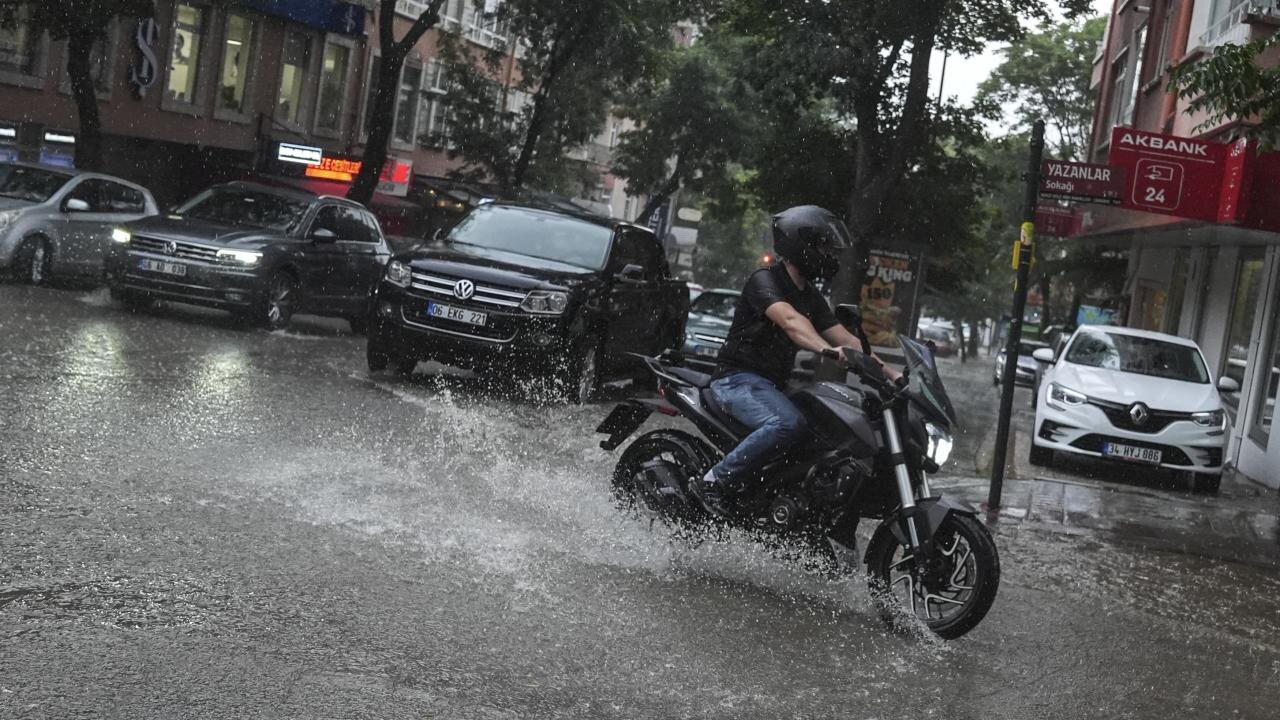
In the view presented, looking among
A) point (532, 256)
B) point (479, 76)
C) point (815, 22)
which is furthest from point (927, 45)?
point (479, 76)

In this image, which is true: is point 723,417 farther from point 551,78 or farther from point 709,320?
point 551,78

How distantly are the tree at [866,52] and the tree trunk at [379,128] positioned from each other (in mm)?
7607

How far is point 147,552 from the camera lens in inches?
247

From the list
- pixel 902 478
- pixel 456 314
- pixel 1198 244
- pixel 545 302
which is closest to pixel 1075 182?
pixel 545 302

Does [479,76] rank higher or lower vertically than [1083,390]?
higher

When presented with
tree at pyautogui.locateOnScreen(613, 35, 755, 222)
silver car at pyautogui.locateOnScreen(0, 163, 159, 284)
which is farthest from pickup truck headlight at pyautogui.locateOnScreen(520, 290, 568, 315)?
tree at pyautogui.locateOnScreen(613, 35, 755, 222)

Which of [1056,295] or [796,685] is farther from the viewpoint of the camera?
[1056,295]

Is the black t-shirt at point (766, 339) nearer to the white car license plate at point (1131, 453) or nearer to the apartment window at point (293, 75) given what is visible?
the white car license plate at point (1131, 453)

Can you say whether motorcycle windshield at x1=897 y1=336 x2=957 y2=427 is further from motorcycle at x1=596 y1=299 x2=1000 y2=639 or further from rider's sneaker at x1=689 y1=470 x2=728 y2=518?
rider's sneaker at x1=689 y1=470 x2=728 y2=518

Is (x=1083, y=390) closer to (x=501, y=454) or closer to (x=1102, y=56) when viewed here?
(x=501, y=454)

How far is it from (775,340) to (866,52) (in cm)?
1553

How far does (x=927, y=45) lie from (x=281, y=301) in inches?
387

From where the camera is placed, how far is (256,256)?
17219 mm

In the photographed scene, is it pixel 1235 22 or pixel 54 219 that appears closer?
pixel 54 219
